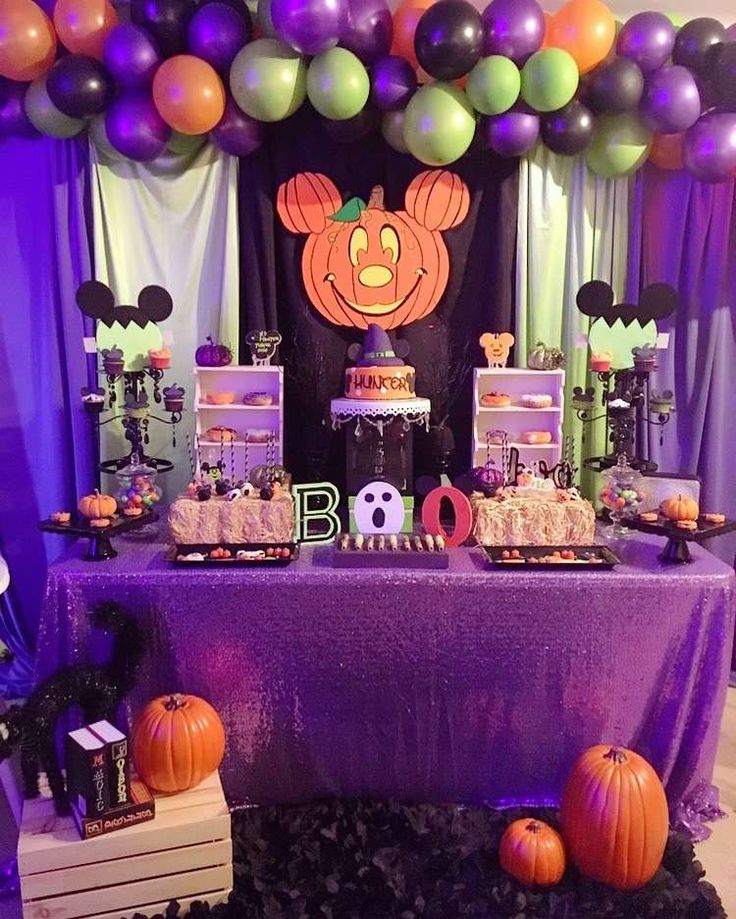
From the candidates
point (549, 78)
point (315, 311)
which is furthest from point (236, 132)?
point (549, 78)

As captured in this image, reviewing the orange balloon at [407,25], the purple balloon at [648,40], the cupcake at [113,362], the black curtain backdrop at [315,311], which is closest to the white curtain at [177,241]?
the black curtain backdrop at [315,311]

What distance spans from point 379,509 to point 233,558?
0.49 meters

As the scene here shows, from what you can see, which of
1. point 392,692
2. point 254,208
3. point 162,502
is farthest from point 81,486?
point 392,692

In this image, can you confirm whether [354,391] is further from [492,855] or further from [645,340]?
[492,855]

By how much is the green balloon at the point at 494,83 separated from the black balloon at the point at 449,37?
49mm

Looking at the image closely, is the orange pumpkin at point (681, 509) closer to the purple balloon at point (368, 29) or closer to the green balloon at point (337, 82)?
the green balloon at point (337, 82)

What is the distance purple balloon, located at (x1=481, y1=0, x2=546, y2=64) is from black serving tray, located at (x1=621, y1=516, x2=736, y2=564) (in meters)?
1.54

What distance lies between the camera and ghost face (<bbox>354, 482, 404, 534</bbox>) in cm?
247

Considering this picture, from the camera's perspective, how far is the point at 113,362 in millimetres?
2584

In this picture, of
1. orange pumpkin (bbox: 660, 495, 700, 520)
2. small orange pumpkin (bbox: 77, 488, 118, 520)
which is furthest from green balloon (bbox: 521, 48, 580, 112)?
small orange pumpkin (bbox: 77, 488, 118, 520)

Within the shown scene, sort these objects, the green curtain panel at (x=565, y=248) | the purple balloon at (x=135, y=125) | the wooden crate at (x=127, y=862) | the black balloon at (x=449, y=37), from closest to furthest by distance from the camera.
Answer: the wooden crate at (x=127, y=862)
the black balloon at (x=449, y=37)
the purple balloon at (x=135, y=125)
the green curtain panel at (x=565, y=248)

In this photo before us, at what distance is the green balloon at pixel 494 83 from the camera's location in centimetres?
243

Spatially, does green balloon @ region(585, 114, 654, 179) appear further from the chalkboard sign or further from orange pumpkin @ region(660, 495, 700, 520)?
the chalkboard sign

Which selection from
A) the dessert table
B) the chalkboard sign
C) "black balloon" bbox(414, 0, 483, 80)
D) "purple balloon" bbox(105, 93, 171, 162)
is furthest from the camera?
the chalkboard sign
